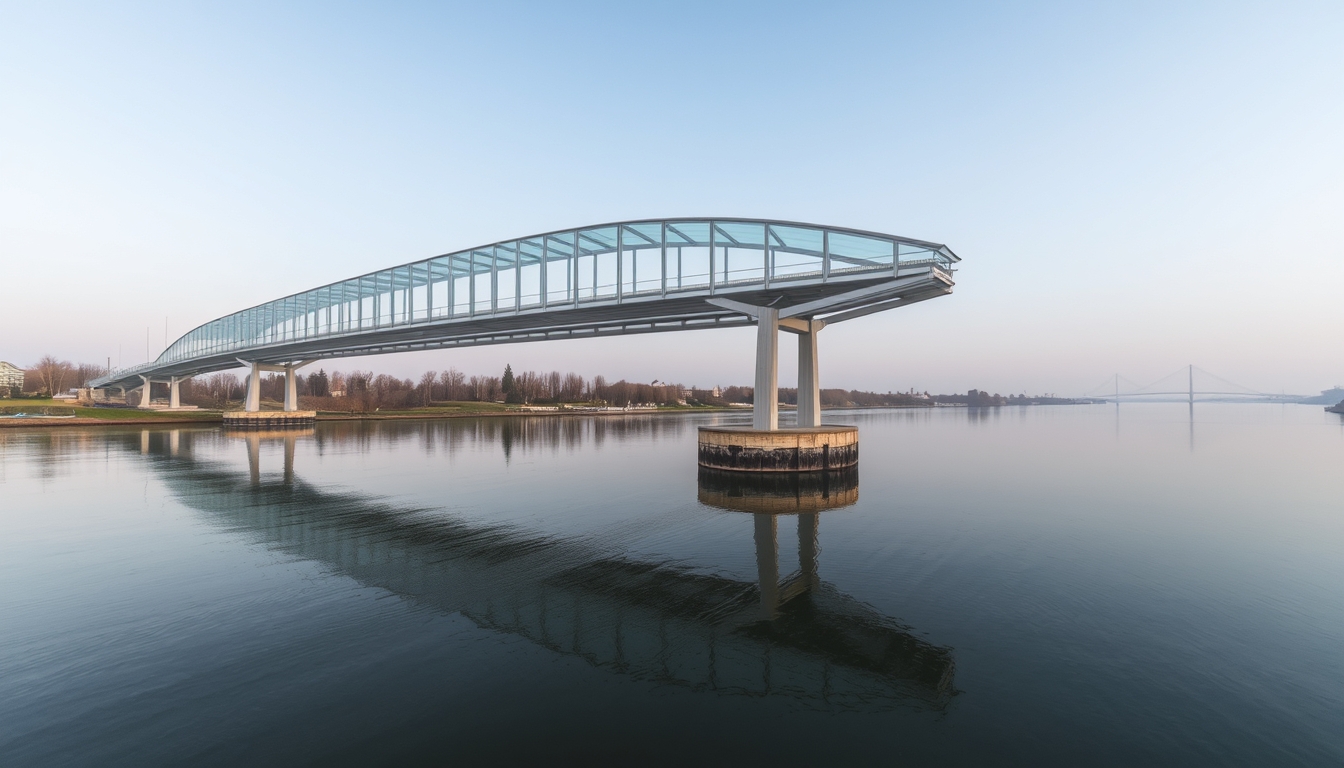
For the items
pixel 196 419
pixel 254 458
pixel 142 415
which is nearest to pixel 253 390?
pixel 196 419

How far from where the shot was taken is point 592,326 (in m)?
45.4

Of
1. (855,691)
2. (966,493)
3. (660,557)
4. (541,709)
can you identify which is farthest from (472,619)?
(966,493)

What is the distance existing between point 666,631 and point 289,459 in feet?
122

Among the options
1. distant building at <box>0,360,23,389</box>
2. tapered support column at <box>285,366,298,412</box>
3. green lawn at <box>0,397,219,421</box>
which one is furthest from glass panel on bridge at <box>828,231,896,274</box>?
distant building at <box>0,360,23,389</box>

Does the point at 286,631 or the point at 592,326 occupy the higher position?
the point at 592,326

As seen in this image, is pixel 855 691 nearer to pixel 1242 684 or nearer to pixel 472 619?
pixel 1242 684

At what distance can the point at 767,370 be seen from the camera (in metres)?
31.6

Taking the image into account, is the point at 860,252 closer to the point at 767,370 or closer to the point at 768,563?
the point at 767,370

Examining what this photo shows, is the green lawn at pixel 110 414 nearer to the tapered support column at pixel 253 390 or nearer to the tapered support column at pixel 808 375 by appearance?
the tapered support column at pixel 253 390

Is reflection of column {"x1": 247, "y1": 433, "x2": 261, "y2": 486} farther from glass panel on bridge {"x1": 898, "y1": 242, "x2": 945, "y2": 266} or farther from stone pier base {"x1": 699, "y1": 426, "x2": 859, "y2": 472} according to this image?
glass panel on bridge {"x1": 898, "y1": 242, "x2": 945, "y2": 266}

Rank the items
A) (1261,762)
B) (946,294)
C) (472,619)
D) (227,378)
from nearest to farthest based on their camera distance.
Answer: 1. (1261,762)
2. (472,619)
3. (946,294)
4. (227,378)

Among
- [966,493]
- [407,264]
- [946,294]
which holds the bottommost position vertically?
[966,493]

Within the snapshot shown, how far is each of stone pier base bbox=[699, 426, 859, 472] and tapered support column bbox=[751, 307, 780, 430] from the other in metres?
1.57

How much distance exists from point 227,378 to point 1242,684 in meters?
236
